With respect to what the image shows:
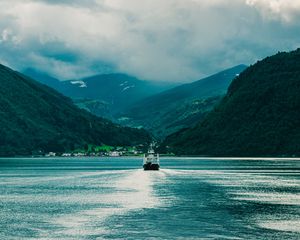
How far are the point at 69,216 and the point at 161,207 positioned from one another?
22637 mm

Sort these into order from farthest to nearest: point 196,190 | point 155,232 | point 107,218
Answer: point 196,190 < point 107,218 < point 155,232

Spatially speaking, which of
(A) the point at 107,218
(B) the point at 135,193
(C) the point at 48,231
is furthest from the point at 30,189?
(C) the point at 48,231

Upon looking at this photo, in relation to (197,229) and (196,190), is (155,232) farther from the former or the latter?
(196,190)

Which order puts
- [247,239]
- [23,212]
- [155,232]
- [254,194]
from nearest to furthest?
[247,239] < [155,232] < [23,212] < [254,194]

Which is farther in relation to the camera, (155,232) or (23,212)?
(23,212)

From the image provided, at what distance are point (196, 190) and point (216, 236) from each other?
8702 centimetres

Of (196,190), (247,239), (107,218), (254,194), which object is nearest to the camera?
(247,239)

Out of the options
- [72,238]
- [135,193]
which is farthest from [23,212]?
[135,193]

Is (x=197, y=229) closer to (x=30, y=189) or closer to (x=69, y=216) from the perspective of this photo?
(x=69, y=216)

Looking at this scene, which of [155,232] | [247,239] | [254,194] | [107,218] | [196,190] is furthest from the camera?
[196,190]

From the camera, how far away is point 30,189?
19900 cm

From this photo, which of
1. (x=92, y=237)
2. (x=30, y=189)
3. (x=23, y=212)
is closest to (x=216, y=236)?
(x=92, y=237)

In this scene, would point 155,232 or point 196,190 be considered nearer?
point 155,232

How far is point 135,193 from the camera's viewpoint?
592ft
